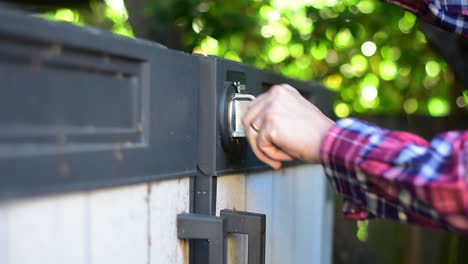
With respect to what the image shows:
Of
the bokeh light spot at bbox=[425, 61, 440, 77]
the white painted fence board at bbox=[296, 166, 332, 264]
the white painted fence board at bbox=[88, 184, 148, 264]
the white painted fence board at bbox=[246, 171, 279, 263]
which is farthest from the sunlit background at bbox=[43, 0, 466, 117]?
the white painted fence board at bbox=[88, 184, 148, 264]

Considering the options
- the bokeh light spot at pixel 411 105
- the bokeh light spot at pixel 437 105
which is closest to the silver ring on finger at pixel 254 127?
the bokeh light spot at pixel 411 105

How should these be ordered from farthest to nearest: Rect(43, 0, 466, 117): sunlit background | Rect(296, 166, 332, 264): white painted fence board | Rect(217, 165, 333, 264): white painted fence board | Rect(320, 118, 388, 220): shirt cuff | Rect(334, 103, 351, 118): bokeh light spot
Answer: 1. Rect(334, 103, 351, 118): bokeh light spot
2. Rect(43, 0, 466, 117): sunlit background
3. Rect(296, 166, 332, 264): white painted fence board
4. Rect(217, 165, 333, 264): white painted fence board
5. Rect(320, 118, 388, 220): shirt cuff

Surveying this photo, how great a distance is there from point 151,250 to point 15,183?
0.35 meters

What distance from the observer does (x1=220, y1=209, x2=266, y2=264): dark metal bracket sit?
44.4 inches

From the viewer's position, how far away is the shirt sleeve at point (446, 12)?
1421 mm

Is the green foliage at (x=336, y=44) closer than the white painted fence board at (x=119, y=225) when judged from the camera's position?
No

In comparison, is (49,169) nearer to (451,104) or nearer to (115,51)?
(115,51)

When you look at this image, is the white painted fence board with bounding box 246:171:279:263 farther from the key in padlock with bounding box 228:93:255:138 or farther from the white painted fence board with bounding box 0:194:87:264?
the white painted fence board with bounding box 0:194:87:264

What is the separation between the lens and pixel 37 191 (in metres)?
0.67

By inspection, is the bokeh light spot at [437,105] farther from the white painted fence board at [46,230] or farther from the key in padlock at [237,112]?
the white painted fence board at [46,230]

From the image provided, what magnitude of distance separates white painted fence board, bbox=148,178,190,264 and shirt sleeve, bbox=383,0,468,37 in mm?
788

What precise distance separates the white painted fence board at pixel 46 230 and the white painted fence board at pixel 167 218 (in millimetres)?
185

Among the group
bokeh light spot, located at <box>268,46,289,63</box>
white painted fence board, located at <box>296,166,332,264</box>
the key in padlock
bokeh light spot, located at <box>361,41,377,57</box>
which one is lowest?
white painted fence board, located at <box>296,166,332,264</box>

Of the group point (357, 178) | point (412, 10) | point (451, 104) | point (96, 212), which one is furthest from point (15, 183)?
point (451, 104)
